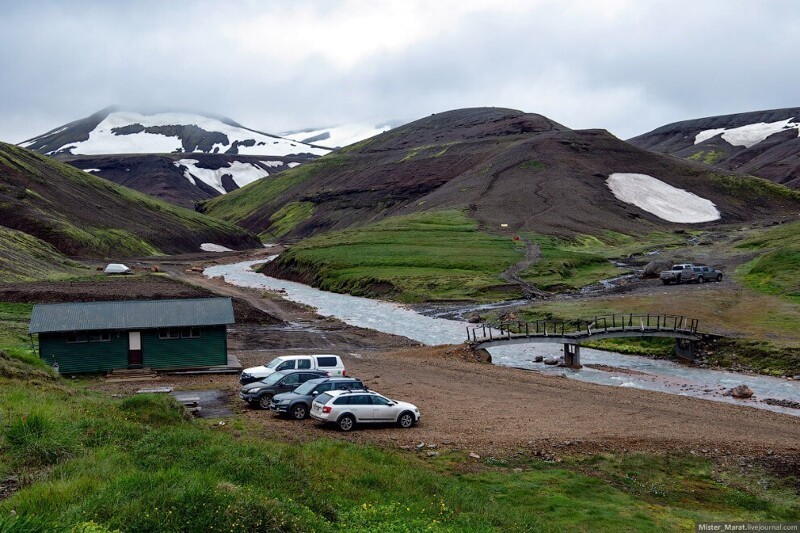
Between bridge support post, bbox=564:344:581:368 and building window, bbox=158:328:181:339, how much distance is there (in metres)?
25.6

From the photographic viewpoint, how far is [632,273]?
3519 inches

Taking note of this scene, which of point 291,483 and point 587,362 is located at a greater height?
point 291,483

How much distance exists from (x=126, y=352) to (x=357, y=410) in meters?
19.2

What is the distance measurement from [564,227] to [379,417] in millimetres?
98268

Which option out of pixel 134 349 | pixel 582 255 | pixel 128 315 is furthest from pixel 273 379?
pixel 582 255

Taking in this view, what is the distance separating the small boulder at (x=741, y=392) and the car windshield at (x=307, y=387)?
23388mm

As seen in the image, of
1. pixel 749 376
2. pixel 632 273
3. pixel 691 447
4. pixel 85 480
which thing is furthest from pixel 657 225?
pixel 85 480

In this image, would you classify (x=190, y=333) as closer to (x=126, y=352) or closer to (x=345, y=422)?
(x=126, y=352)

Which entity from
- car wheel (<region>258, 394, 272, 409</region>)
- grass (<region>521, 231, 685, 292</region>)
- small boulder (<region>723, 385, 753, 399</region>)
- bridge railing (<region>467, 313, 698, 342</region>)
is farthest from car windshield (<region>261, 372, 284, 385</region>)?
grass (<region>521, 231, 685, 292</region>)

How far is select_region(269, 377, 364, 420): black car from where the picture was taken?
1117 inches

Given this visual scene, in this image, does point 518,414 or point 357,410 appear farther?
point 518,414

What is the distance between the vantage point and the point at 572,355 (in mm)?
48469

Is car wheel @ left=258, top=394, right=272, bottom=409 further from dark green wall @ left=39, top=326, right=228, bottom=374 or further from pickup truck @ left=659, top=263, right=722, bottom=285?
pickup truck @ left=659, top=263, right=722, bottom=285

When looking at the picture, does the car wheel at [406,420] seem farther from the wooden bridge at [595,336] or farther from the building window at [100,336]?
the wooden bridge at [595,336]
